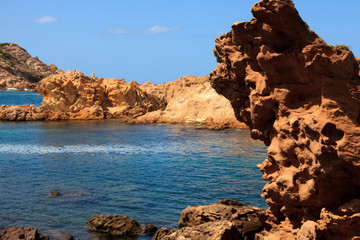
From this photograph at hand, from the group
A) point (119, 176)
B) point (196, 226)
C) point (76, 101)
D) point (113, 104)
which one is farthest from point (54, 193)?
point (113, 104)

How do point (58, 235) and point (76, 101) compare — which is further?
point (76, 101)

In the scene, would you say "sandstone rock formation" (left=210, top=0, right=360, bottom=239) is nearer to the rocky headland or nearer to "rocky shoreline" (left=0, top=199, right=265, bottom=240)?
"rocky shoreline" (left=0, top=199, right=265, bottom=240)

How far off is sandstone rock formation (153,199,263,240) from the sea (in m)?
2.37

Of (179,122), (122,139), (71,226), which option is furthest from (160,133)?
(71,226)

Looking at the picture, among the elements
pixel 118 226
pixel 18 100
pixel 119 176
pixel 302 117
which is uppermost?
pixel 18 100

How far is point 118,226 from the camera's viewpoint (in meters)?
18.9

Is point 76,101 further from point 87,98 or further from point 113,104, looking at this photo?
point 113,104

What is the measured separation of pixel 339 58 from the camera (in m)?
10.5

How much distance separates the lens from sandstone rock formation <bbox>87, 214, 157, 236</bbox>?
61.3ft

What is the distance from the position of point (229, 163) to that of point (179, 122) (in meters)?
40.4

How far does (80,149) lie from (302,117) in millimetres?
39475

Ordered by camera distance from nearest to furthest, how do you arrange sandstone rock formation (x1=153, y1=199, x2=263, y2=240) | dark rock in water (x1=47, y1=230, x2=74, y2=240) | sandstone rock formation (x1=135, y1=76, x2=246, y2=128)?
sandstone rock formation (x1=153, y1=199, x2=263, y2=240)
dark rock in water (x1=47, y1=230, x2=74, y2=240)
sandstone rock formation (x1=135, y1=76, x2=246, y2=128)

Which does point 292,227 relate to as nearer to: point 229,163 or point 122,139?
point 229,163

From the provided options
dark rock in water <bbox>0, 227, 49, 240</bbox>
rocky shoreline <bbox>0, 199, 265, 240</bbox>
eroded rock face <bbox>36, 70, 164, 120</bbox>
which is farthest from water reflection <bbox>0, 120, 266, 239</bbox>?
eroded rock face <bbox>36, 70, 164, 120</bbox>
